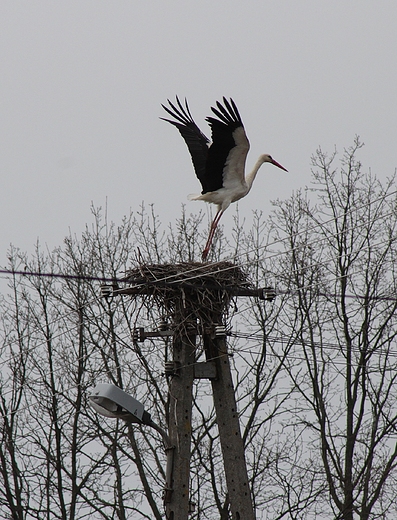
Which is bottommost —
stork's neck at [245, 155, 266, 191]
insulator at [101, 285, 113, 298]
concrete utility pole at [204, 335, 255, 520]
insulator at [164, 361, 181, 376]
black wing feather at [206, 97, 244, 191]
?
concrete utility pole at [204, 335, 255, 520]

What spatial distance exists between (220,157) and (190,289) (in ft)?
6.83

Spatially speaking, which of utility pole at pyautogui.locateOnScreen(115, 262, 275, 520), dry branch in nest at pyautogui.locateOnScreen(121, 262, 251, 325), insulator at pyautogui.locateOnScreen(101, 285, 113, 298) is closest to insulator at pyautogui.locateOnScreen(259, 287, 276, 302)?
utility pole at pyautogui.locateOnScreen(115, 262, 275, 520)

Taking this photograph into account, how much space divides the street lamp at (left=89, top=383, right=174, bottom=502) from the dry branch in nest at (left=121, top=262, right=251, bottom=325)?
92 centimetres

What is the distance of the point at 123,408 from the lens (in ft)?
23.2

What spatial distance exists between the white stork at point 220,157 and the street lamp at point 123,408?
2.59 metres

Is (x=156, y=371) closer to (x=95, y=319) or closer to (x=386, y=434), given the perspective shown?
(x=95, y=319)

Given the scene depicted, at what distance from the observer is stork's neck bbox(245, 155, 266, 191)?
10.1 metres

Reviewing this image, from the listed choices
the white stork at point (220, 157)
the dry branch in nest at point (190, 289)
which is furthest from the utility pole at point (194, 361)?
the white stork at point (220, 157)

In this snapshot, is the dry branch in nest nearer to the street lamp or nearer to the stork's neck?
A: the street lamp

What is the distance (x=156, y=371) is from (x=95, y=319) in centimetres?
118

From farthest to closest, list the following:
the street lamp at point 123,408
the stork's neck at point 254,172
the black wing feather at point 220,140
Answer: the stork's neck at point 254,172
the black wing feather at point 220,140
the street lamp at point 123,408

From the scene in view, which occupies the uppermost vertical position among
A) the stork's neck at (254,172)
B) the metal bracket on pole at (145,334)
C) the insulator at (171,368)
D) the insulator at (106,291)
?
the stork's neck at (254,172)

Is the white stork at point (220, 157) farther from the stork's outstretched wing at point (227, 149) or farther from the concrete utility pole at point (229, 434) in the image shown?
the concrete utility pole at point (229, 434)

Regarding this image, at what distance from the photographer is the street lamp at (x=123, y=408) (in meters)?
6.99
